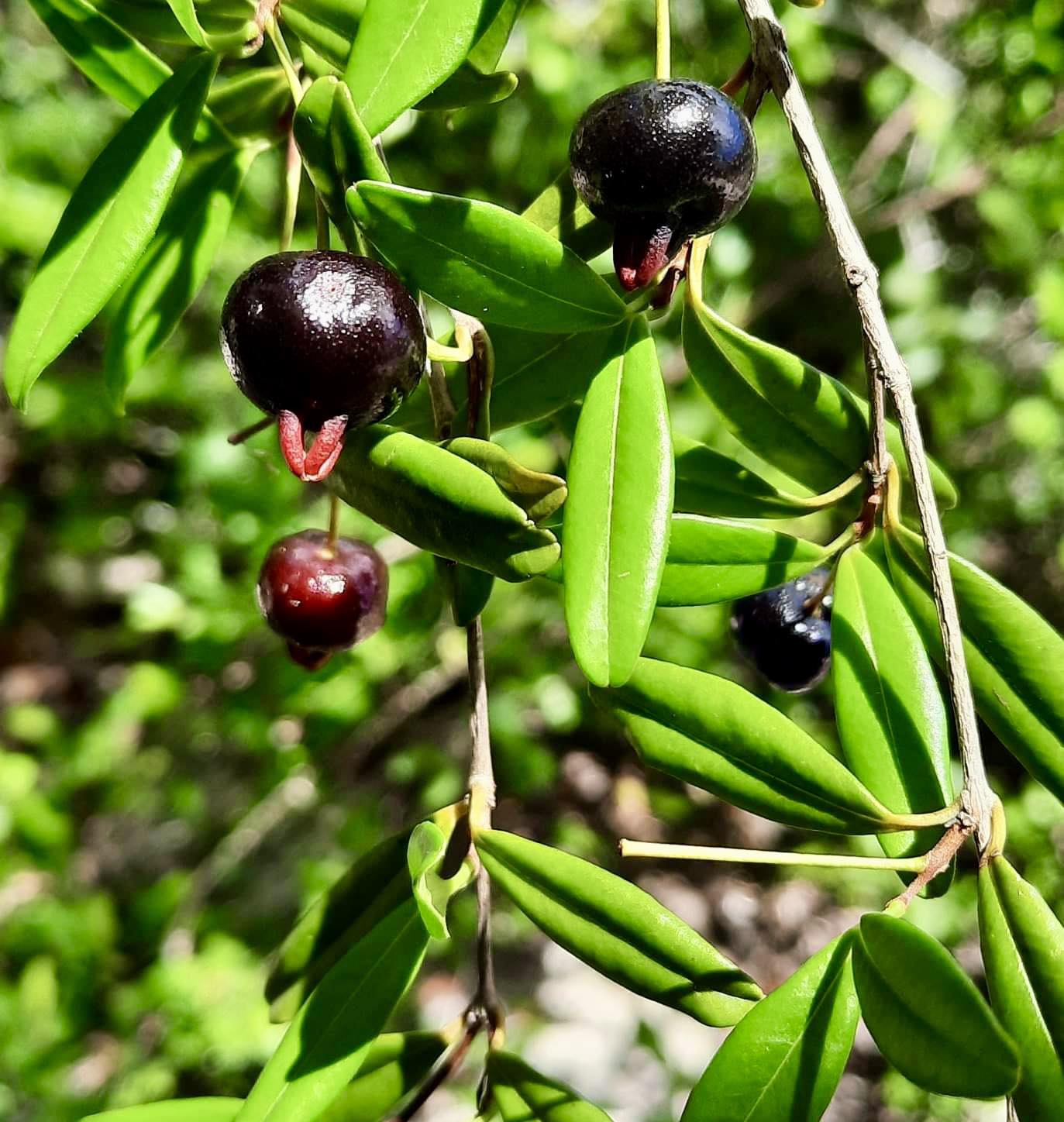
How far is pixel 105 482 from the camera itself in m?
2.56

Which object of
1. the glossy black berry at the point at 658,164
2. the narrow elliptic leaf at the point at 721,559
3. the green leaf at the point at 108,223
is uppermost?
the glossy black berry at the point at 658,164

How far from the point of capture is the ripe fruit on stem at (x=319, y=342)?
1.77 feet

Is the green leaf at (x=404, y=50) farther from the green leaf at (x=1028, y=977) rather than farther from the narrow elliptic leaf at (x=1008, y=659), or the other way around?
the green leaf at (x=1028, y=977)

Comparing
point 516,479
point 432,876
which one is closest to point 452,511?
point 516,479

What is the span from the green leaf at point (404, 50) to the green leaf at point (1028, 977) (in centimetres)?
65

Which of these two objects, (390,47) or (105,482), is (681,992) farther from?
(105,482)

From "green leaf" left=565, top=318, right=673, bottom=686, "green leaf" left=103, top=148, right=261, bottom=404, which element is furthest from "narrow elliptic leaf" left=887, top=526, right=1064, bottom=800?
"green leaf" left=103, top=148, right=261, bottom=404

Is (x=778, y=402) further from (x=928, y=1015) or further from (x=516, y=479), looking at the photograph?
(x=928, y=1015)

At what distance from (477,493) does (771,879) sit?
106 inches

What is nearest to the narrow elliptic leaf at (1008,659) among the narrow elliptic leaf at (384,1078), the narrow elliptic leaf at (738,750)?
the narrow elliptic leaf at (738,750)

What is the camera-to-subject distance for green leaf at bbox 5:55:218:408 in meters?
0.67

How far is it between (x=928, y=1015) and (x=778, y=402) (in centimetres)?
46

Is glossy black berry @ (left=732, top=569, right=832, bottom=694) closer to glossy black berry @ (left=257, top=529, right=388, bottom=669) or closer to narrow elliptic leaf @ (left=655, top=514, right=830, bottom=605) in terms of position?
narrow elliptic leaf @ (left=655, top=514, right=830, bottom=605)

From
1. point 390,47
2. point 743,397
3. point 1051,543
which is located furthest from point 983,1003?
point 1051,543
